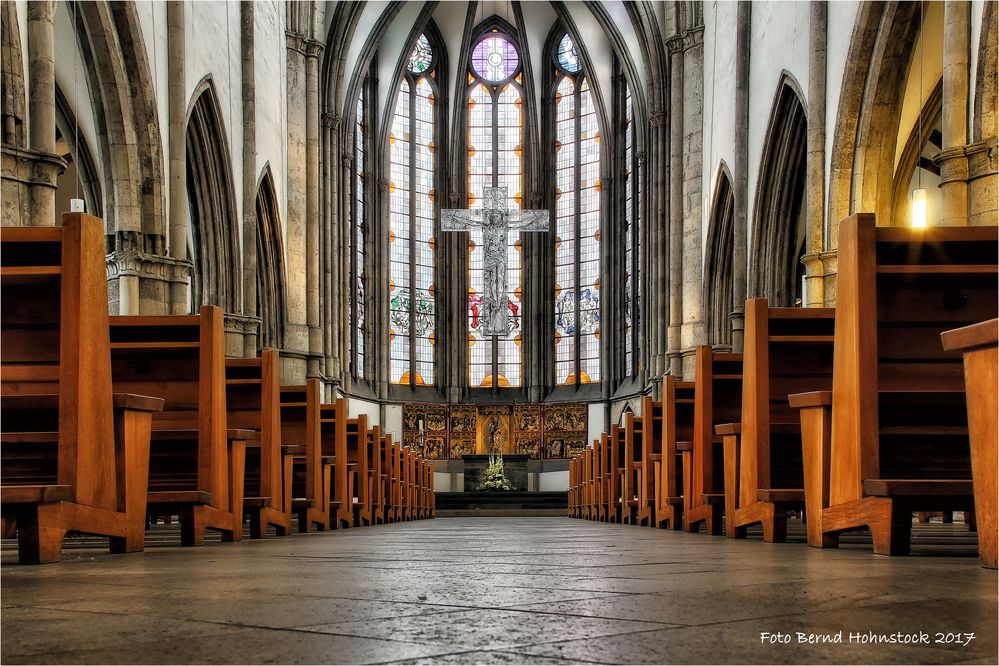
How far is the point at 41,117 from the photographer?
28.9 feet

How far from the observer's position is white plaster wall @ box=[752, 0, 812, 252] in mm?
13531

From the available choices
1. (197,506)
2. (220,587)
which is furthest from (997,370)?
(197,506)

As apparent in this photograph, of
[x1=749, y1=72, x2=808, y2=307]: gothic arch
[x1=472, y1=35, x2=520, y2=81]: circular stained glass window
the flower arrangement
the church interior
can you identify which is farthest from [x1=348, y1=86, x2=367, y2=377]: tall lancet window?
[x1=749, y1=72, x2=808, y2=307]: gothic arch

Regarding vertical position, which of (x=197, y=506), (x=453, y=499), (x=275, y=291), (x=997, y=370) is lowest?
(x=453, y=499)

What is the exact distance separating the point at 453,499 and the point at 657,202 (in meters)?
7.23

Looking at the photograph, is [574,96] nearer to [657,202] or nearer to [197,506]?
[657,202]

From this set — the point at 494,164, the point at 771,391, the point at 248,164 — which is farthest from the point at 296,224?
the point at 771,391

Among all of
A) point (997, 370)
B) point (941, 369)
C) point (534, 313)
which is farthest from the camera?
point (534, 313)

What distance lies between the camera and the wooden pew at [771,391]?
496 cm

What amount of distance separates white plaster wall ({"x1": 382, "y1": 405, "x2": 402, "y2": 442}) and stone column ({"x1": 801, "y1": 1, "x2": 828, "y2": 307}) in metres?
15.1

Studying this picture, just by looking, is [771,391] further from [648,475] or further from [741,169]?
[741,169]

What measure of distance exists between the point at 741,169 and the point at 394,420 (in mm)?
12495

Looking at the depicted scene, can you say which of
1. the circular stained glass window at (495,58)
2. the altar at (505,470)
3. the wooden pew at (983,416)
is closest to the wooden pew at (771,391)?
the wooden pew at (983,416)

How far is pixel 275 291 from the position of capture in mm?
19609
